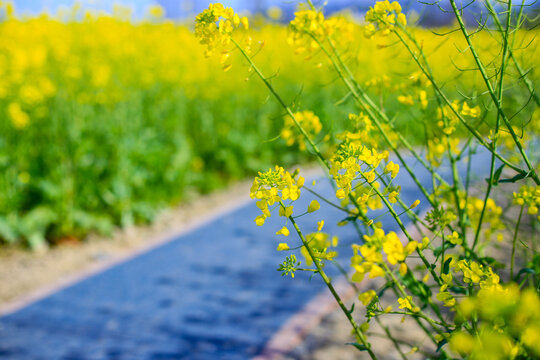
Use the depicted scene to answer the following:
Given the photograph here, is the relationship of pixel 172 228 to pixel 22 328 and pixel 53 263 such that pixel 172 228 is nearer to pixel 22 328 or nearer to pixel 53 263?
pixel 53 263

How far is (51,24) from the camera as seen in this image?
671 centimetres

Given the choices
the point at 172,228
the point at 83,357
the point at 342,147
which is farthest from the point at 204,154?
the point at 342,147

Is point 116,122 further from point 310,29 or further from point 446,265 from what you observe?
point 446,265

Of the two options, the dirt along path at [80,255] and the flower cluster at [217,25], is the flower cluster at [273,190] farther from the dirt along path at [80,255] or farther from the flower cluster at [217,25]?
the dirt along path at [80,255]

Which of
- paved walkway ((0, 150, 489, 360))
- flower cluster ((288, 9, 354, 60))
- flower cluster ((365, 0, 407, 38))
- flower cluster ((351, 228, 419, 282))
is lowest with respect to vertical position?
flower cluster ((351, 228, 419, 282))

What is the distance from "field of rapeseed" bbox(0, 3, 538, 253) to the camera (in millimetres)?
3789

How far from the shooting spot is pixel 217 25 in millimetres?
1061

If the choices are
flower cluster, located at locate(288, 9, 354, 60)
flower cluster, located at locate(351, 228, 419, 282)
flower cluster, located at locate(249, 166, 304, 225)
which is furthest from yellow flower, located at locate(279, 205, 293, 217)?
flower cluster, located at locate(288, 9, 354, 60)

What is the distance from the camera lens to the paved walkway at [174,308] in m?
2.38

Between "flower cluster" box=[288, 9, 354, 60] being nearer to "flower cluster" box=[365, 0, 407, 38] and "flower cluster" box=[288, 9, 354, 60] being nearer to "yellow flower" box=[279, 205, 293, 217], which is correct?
"flower cluster" box=[365, 0, 407, 38]

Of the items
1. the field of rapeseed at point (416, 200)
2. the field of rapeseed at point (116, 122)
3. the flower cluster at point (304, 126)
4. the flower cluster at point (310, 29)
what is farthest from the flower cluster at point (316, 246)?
the field of rapeseed at point (116, 122)

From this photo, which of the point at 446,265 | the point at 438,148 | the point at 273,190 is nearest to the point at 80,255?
the point at 438,148

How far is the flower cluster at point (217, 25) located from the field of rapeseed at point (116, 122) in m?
1.33

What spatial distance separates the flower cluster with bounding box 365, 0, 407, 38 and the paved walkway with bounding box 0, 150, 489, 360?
1.59 metres
